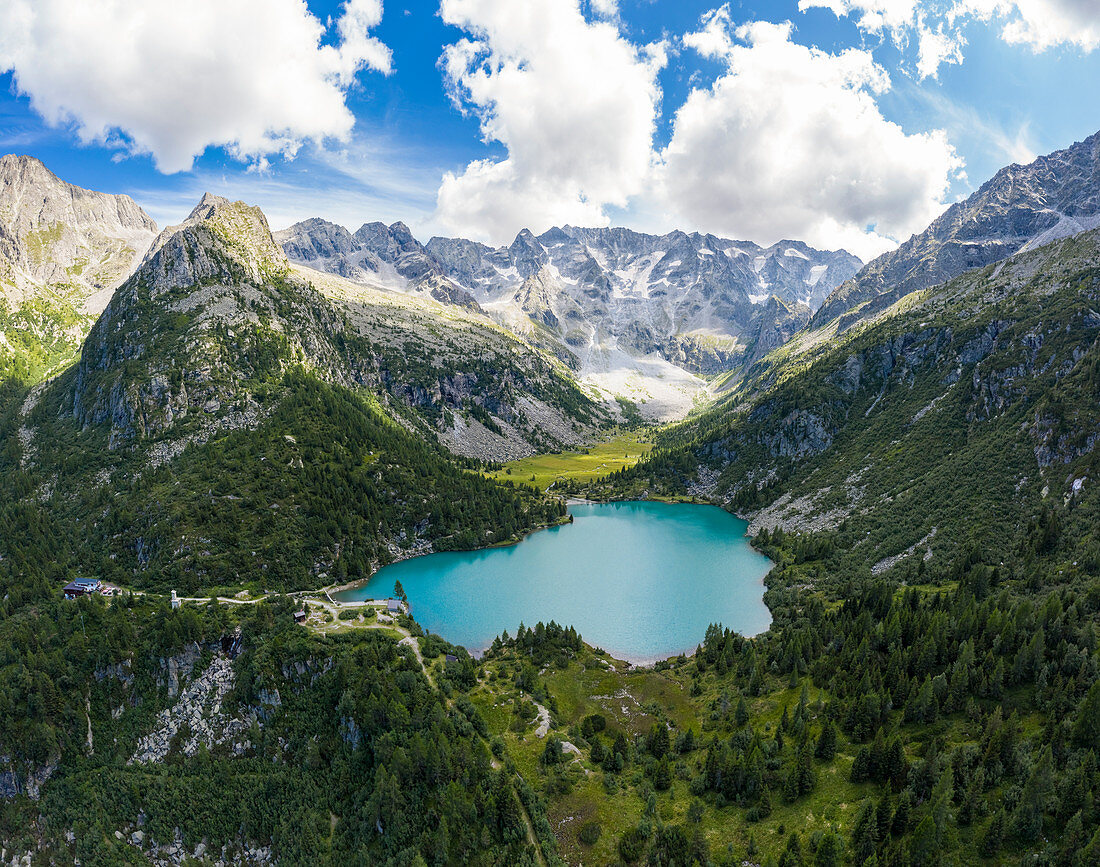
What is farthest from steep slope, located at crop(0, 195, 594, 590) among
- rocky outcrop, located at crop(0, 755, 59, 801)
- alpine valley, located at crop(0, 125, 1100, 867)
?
rocky outcrop, located at crop(0, 755, 59, 801)

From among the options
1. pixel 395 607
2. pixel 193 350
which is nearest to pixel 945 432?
pixel 395 607

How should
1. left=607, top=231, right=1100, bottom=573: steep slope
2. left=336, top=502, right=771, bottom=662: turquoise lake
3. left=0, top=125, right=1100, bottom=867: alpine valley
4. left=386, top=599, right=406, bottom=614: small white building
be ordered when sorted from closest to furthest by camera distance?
left=0, top=125, right=1100, bottom=867: alpine valley → left=386, top=599, right=406, bottom=614: small white building → left=336, top=502, right=771, bottom=662: turquoise lake → left=607, top=231, right=1100, bottom=573: steep slope

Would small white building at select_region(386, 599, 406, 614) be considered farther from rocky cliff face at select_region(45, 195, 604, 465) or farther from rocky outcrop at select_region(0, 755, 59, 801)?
rocky cliff face at select_region(45, 195, 604, 465)

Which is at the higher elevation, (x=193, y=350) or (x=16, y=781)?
(x=193, y=350)

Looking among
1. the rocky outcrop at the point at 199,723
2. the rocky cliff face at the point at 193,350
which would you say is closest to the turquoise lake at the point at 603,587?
the rocky outcrop at the point at 199,723

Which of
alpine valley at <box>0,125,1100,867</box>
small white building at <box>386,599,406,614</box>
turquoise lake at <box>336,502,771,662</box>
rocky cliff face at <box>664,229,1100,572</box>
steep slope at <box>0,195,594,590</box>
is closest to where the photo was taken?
alpine valley at <box>0,125,1100,867</box>

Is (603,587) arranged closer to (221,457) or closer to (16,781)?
(16,781)

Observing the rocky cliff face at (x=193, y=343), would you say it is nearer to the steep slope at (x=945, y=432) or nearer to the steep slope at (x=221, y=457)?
the steep slope at (x=221, y=457)
